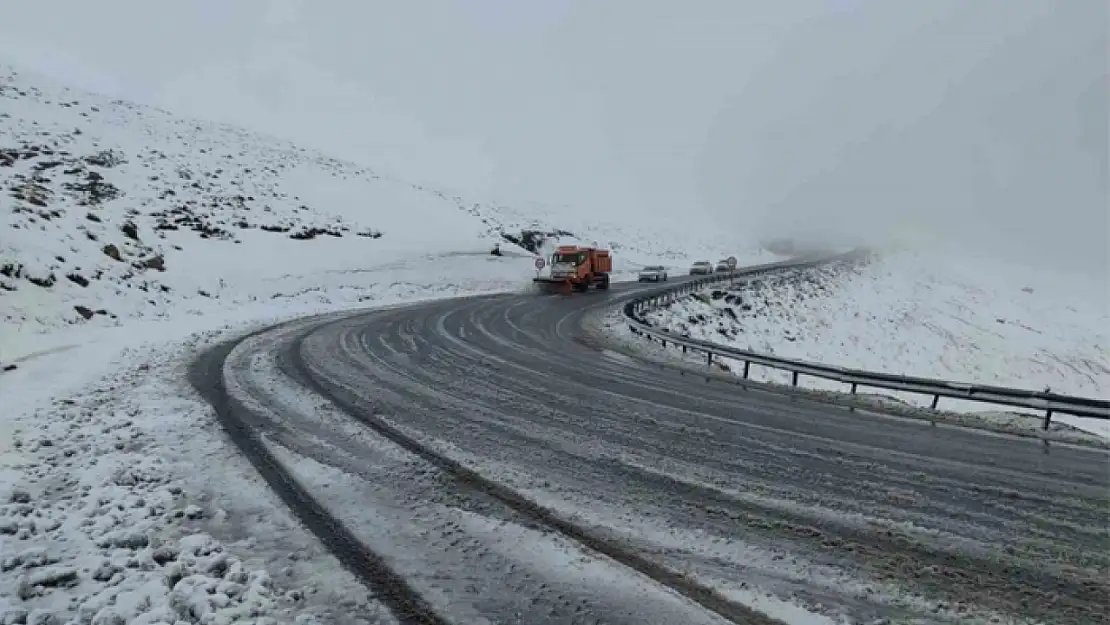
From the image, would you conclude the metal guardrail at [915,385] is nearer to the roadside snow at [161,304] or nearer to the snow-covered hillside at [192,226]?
the roadside snow at [161,304]

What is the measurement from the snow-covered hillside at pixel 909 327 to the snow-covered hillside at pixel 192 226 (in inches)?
607

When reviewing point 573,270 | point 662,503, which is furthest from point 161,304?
point 662,503

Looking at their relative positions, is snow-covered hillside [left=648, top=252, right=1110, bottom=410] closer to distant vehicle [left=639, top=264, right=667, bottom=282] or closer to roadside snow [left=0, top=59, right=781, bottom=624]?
distant vehicle [left=639, top=264, right=667, bottom=282]

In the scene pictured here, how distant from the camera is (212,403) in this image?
338 inches

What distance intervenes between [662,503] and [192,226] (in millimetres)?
32017

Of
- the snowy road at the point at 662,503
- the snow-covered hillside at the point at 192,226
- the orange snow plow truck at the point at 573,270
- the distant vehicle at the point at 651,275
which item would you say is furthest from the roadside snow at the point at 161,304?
the distant vehicle at the point at 651,275

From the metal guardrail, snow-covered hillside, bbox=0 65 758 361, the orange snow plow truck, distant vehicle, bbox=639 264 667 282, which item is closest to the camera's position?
the metal guardrail

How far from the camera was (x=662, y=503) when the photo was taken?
216 inches

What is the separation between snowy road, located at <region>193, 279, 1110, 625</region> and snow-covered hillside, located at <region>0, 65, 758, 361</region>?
30.1ft

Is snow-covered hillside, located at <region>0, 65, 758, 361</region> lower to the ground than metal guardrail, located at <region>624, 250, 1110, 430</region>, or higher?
higher

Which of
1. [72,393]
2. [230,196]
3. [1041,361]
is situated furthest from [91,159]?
[1041,361]

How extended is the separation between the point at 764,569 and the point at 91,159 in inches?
1676

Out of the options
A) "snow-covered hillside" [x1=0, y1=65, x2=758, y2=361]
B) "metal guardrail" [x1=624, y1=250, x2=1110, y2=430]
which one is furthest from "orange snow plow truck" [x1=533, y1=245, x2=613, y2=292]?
"metal guardrail" [x1=624, y1=250, x2=1110, y2=430]

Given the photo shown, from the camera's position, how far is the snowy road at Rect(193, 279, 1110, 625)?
397 cm
